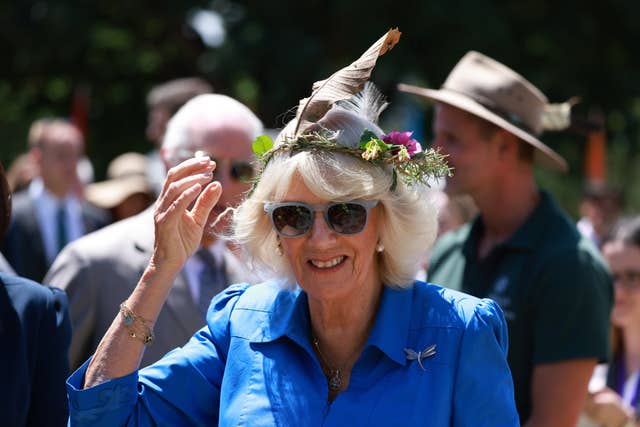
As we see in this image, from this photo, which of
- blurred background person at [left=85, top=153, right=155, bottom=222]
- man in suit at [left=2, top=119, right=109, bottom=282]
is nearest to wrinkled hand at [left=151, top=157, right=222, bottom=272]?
man in suit at [left=2, top=119, right=109, bottom=282]

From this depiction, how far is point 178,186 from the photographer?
3.19 meters

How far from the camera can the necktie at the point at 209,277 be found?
4.54 m

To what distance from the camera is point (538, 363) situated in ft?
14.8

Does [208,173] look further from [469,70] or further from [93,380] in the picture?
→ [469,70]

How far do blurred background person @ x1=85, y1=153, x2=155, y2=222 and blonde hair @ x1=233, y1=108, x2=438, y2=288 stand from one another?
19.7 feet

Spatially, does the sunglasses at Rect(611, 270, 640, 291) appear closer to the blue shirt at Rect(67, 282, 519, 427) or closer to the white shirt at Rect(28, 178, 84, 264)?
the blue shirt at Rect(67, 282, 519, 427)

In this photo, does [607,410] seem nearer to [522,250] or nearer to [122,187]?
[522,250]

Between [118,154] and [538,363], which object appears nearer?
[538,363]

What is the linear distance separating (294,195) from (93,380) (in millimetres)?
785

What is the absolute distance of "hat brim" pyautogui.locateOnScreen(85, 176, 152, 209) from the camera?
9633mm

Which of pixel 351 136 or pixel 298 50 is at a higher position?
pixel 351 136

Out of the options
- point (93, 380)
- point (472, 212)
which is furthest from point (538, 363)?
Result: point (472, 212)

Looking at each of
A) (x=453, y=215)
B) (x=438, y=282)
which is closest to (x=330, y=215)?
(x=438, y=282)

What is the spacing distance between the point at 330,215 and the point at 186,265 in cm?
137
